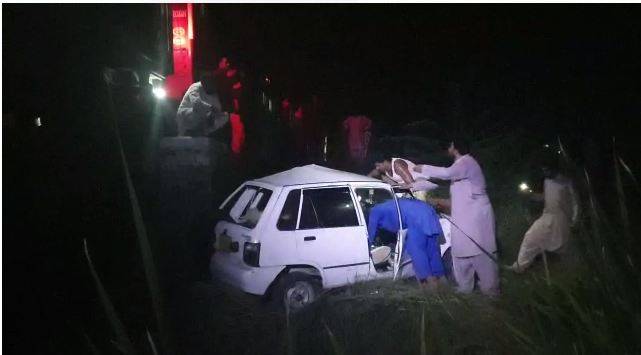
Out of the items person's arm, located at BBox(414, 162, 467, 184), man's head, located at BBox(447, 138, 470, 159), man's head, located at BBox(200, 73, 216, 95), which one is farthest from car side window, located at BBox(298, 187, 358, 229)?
man's head, located at BBox(200, 73, 216, 95)

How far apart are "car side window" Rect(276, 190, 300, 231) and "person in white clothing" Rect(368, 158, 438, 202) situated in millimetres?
542

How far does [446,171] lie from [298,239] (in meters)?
1.02

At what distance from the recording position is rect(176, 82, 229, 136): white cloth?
3.21 meters

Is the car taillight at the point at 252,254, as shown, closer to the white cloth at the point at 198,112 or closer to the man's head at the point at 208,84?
the white cloth at the point at 198,112

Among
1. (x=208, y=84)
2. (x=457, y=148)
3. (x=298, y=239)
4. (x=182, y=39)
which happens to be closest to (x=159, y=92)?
(x=182, y=39)

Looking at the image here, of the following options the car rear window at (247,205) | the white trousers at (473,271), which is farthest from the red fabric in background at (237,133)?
the white trousers at (473,271)

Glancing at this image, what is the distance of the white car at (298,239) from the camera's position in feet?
9.12

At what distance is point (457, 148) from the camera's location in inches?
122

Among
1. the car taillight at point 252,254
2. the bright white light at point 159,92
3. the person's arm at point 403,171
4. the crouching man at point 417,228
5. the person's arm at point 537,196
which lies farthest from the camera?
the bright white light at point 159,92

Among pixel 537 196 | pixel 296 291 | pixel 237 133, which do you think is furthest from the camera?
pixel 237 133

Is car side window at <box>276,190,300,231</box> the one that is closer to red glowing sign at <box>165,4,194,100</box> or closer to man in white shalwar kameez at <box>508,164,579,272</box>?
man in white shalwar kameez at <box>508,164,579,272</box>

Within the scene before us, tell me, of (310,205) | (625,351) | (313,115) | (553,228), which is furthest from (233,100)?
(625,351)

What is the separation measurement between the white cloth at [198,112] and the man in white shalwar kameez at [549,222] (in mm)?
2091

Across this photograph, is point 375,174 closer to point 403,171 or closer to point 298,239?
point 403,171
